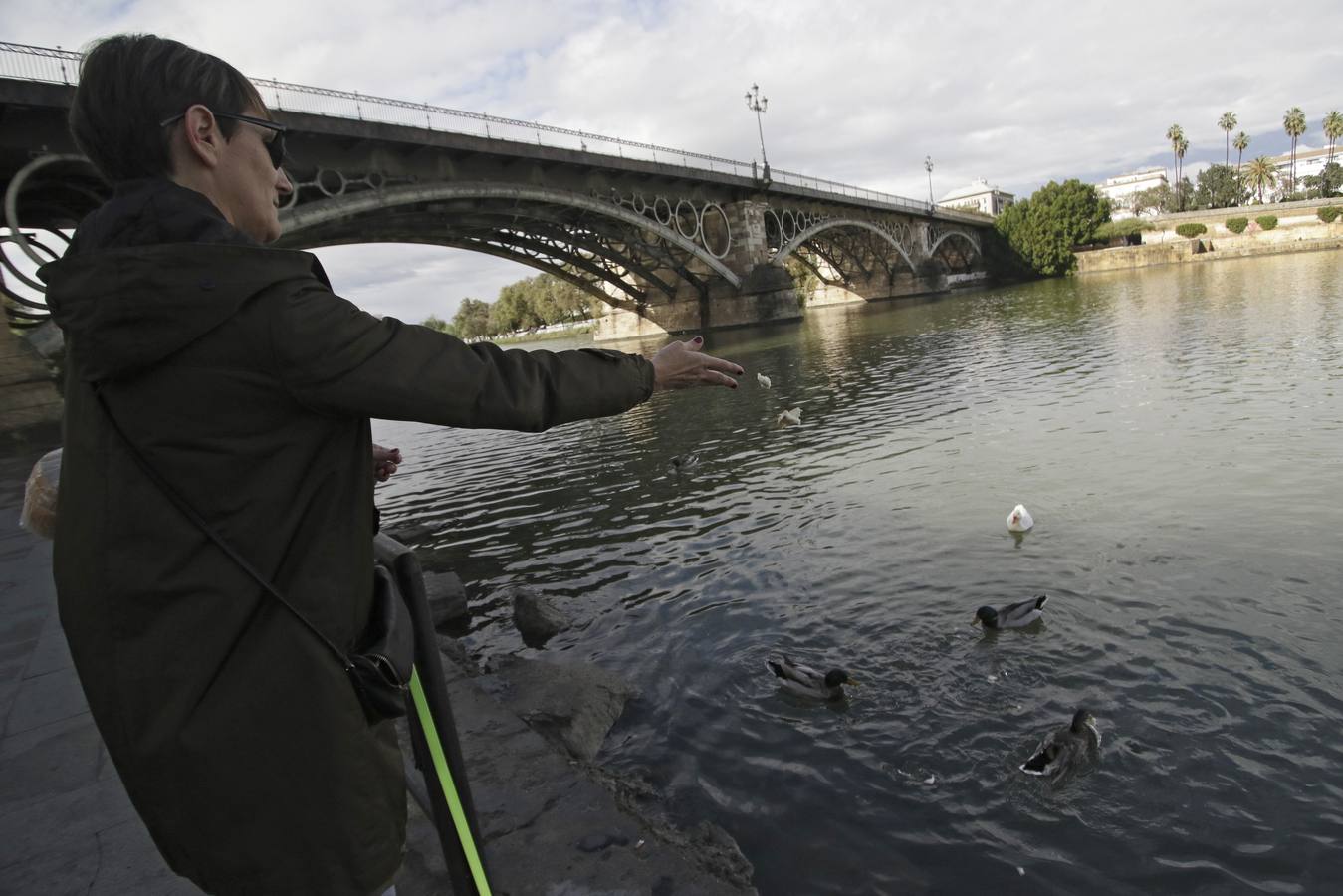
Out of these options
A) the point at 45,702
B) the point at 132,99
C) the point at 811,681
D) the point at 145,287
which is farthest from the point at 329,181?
the point at 145,287

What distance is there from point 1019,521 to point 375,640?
7.65 metres

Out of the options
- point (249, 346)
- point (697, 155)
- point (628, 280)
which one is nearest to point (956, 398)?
point (249, 346)

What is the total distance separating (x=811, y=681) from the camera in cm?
544

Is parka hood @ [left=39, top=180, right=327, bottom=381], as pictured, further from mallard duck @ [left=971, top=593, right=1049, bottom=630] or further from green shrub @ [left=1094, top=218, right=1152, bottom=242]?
green shrub @ [left=1094, top=218, right=1152, bottom=242]

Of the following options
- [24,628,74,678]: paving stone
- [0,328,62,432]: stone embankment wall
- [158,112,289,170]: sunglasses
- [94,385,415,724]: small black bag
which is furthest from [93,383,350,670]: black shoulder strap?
[0,328,62,432]: stone embankment wall

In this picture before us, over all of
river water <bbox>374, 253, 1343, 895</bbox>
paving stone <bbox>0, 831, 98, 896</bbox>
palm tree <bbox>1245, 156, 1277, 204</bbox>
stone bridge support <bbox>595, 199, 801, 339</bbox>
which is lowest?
river water <bbox>374, 253, 1343, 895</bbox>

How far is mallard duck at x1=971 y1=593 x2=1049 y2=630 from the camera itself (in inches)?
233

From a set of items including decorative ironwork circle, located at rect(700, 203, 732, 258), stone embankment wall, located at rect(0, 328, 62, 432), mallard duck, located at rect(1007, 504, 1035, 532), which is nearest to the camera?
mallard duck, located at rect(1007, 504, 1035, 532)

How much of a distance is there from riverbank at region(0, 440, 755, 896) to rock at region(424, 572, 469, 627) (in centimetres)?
301

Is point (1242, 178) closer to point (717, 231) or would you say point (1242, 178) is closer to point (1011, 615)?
point (717, 231)

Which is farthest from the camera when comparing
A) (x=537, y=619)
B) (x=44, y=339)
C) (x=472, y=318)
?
(x=472, y=318)

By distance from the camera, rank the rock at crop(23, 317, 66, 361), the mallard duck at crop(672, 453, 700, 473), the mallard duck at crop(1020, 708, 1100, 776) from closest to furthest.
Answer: the mallard duck at crop(1020, 708, 1100, 776) < the mallard duck at crop(672, 453, 700, 473) < the rock at crop(23, 317, 66, 361)

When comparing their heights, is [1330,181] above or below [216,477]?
above

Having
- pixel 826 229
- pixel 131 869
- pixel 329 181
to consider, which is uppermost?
pixel 329 181
